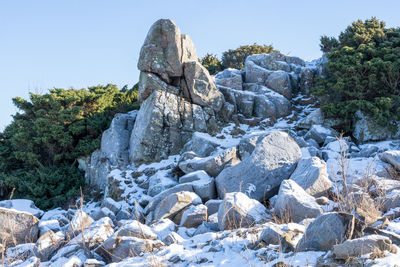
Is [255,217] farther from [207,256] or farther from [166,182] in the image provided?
[166,182]

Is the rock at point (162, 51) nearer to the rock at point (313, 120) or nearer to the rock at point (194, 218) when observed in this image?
the rock at point (313, 120)

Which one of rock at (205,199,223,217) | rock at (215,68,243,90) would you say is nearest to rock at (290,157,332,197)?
rock at (205,199,223,217)

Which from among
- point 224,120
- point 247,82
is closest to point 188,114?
point 224,120

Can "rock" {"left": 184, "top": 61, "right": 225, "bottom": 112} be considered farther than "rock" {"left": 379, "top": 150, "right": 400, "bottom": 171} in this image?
Yes

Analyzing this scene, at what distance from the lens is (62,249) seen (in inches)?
242

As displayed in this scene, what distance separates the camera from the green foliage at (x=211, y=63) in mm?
27016

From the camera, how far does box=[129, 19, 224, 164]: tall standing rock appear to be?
14836mm

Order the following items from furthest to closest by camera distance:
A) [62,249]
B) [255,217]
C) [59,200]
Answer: [59,200] → [255,217] → [62,249]

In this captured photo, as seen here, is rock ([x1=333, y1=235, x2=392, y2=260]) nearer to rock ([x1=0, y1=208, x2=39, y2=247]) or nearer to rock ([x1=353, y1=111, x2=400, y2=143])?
rock ([x1=0, y1=208, x2=39, y2=247])

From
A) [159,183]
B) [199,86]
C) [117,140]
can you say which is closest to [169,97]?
[199,86]

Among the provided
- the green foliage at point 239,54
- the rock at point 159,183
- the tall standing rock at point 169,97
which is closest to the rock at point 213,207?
the rock at point 159,183

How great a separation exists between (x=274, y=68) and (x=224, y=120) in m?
7.75

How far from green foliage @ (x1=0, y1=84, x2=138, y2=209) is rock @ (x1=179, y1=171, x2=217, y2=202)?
726cm

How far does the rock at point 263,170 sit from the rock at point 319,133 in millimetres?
4391
